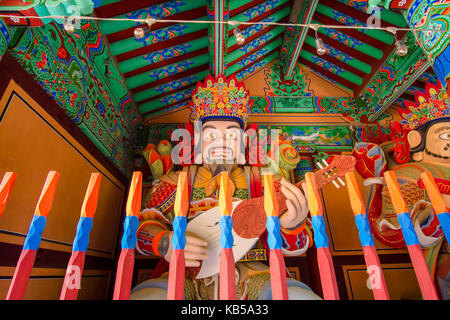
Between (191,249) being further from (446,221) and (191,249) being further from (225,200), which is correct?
(446,221)

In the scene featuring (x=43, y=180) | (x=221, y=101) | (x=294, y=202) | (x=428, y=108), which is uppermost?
(x=221, y=101)

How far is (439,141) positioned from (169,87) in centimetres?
271

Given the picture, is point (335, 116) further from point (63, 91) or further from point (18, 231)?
point (18, 231)

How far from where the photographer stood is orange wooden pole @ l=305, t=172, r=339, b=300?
0.84 m

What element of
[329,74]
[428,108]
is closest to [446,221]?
[428,108]

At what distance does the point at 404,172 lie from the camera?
2344 mm

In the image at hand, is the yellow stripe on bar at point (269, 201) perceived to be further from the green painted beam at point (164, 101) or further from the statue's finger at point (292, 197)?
the green painted beam at point (164, 101)

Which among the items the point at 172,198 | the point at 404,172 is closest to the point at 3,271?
the point at 172,198

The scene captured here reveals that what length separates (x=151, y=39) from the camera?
2291mm

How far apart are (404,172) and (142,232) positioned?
2369 mm

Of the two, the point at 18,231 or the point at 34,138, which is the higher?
the point at 34,138

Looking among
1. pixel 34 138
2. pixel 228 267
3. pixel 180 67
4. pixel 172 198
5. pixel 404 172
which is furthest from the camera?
pixel 180 67

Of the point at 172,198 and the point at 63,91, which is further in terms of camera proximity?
the point at 172,198

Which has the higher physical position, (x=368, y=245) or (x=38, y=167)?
(x=38, y=167)
